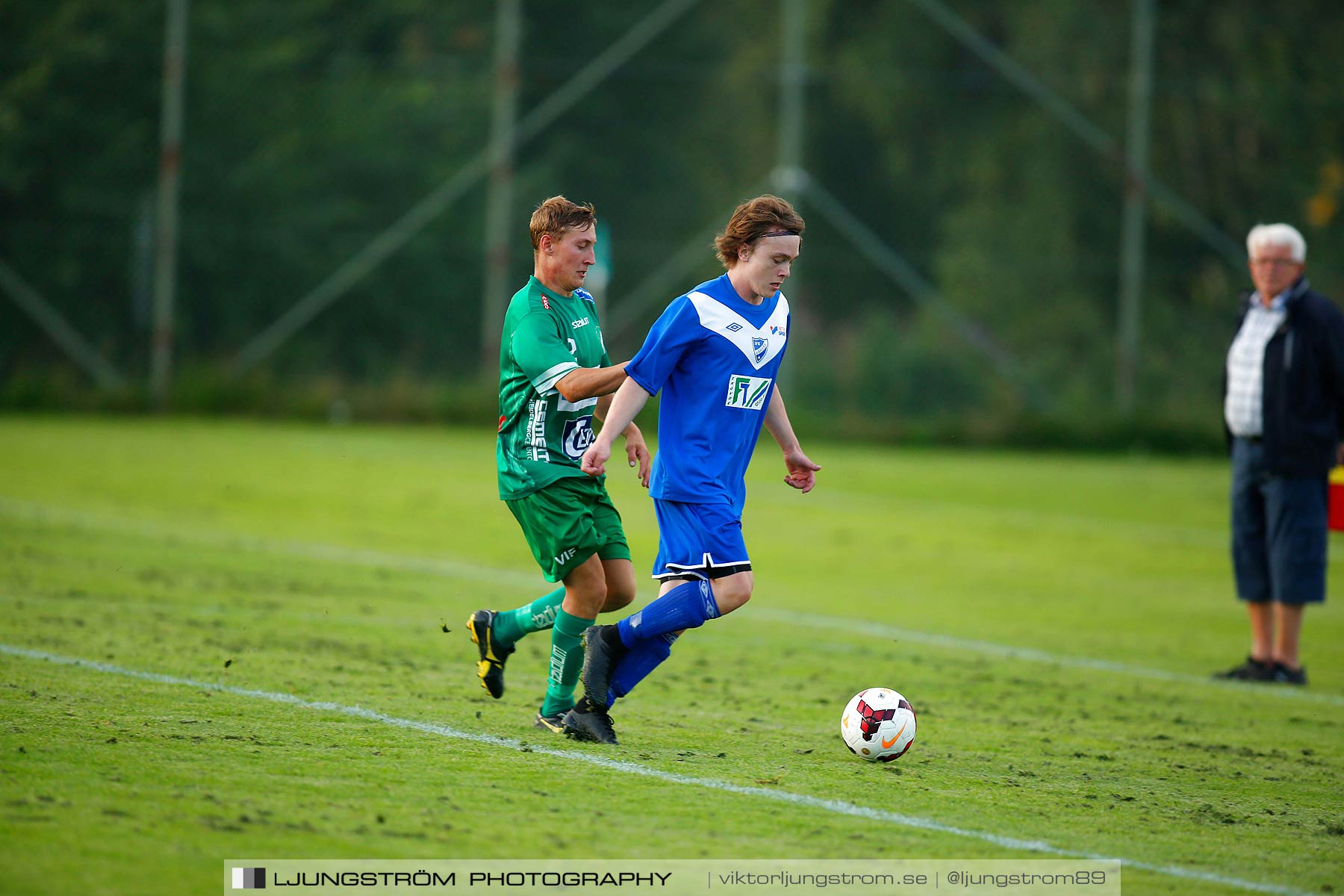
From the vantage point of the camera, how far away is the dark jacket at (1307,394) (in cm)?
874

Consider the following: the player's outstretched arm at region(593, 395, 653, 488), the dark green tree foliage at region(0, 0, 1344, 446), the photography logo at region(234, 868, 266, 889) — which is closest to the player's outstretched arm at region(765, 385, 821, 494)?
the player's outstretched arm at region(593, 395, 653, 488)

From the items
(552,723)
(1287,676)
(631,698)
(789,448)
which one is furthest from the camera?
(1287,676)

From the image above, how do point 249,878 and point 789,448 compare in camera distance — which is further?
point 789,448

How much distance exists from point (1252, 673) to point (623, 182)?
17.3 m

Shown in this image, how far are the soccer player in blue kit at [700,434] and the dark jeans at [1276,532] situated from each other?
13.2 feet

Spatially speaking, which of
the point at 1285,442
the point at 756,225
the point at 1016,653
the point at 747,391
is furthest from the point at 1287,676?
the point at 756,225

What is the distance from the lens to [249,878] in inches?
165

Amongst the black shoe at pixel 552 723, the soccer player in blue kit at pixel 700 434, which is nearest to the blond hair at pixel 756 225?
the soccer player in blue kit at pixel 700 434

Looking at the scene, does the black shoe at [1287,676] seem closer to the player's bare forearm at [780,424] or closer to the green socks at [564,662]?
the player's bare forearm at [780,424]

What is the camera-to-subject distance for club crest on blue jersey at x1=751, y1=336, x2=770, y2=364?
19.7 ft

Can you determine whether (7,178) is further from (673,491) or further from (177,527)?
(673,491)

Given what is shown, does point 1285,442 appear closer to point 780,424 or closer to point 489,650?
point 780,424

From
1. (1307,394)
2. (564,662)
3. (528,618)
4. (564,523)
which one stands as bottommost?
(564,662)

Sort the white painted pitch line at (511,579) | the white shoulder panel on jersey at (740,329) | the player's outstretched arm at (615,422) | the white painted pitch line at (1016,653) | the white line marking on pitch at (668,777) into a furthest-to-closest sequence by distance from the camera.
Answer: the white painted pitch line at (511,579), the white painted pitch line at (1016,653), the white shoulder panel on jersey at (740,329), the player's outstretched arm at (615,422), the white line marking on pitch at (668,777)
